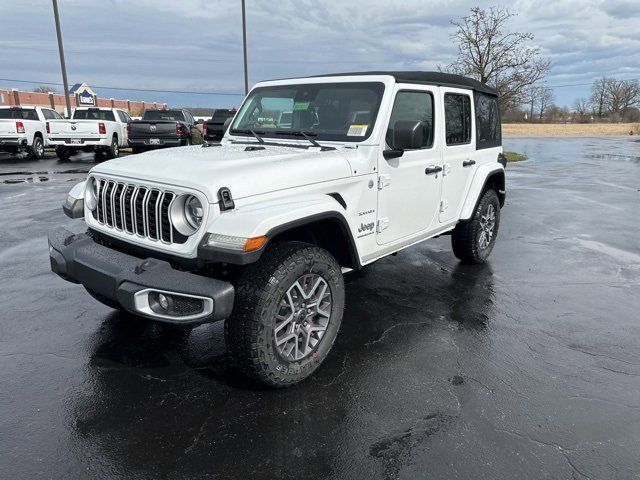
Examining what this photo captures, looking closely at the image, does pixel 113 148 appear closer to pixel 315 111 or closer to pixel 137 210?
pixel 315 111

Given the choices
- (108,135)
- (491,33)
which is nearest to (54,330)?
(108,135)

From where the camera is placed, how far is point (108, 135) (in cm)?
1677

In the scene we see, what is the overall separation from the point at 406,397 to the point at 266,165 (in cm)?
172

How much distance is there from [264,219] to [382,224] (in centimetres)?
143

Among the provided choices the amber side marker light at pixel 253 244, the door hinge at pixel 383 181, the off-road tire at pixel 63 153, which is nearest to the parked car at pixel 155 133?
the off-road tire at pixel 63 153

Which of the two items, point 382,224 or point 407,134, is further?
point 382,224

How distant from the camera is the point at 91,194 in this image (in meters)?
3.74

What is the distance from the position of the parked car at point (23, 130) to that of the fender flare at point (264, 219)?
1729 centimetres

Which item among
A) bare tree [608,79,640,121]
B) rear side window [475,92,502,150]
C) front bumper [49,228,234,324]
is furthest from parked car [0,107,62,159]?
bare tree [608,79,640,121]

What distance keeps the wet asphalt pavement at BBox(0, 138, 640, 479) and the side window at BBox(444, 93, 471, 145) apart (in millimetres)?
1498

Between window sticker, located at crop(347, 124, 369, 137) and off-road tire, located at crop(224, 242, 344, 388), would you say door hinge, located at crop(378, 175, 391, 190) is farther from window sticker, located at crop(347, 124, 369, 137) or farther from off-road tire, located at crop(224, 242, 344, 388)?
off-road tire, located at crop(224, 242, 344, 388)

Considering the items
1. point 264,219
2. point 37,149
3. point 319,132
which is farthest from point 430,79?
point 37,149

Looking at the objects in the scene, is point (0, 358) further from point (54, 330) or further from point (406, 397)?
point (406, 397)

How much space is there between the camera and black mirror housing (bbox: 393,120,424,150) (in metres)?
3.69
